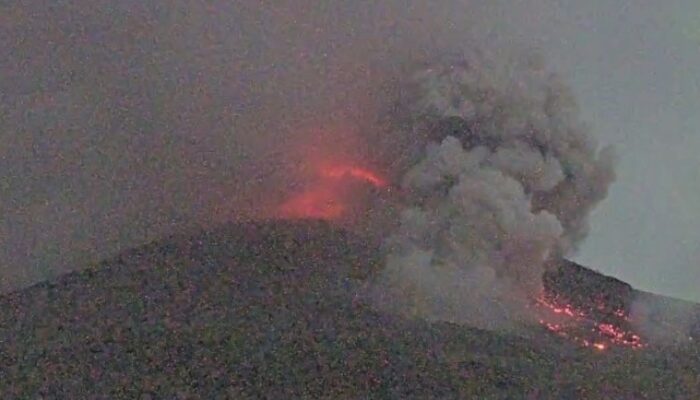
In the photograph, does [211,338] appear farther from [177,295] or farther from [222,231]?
[222,231]

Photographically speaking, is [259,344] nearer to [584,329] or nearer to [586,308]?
[584,329]

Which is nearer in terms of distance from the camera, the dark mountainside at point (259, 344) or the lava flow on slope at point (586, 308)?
the dark mountainside at point (259, 344)

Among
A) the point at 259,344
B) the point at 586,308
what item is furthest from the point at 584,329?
the point at 259,344

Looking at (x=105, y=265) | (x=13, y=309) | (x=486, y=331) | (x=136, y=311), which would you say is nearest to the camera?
(x=13, y=309)

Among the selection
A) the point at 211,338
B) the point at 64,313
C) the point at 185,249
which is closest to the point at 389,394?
the point at 211,338

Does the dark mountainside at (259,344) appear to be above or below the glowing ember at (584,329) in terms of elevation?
below
